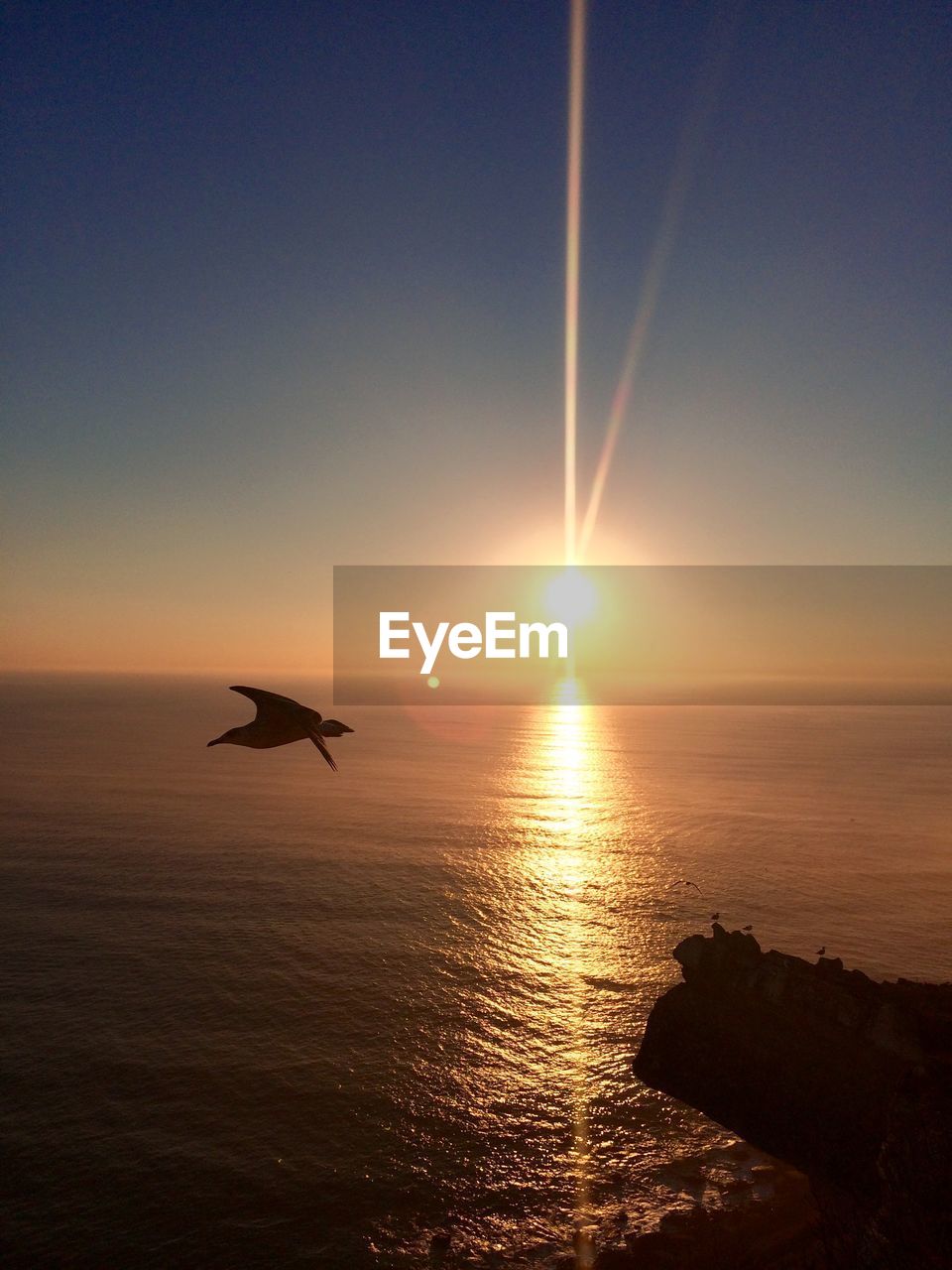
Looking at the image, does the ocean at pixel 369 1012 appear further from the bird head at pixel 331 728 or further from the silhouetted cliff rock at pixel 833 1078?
the bird head at pixel 331 728

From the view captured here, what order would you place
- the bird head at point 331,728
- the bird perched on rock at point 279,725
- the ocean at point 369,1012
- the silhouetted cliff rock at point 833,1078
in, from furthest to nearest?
1. the ocean at point 369,1012
2. the silhouetted cliff rock at point 833,1078
3. the bird perched on rock at point 279,725
4. the bird head at point 331,728

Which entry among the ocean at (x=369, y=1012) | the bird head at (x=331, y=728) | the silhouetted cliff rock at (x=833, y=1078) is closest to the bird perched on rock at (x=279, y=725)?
the bird head at (x=331, y=728)

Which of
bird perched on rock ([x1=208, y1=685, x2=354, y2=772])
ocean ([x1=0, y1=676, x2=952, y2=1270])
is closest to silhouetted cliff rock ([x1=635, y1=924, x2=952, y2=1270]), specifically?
ocean ([x1=0, y1=676, x2=952, y2=1270])

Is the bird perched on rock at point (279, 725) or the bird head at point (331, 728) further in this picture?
the bird perched on rock at point (279, 725)

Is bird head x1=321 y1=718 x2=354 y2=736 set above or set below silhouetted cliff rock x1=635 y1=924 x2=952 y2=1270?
above

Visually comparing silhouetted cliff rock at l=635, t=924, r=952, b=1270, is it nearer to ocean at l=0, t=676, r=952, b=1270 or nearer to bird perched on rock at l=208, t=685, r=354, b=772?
ocean at l=0, t=676, r=952, b=1270
